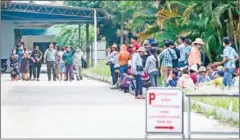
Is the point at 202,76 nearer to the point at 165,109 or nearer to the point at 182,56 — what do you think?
the point at 182,56

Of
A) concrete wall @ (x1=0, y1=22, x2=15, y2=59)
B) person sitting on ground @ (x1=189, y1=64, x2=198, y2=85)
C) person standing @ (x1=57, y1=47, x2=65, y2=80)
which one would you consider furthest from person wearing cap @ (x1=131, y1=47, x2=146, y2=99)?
concrete wall @ (x1=0, y1=22, x2=15, y2=59)

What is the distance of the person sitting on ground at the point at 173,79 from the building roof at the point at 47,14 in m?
25.8

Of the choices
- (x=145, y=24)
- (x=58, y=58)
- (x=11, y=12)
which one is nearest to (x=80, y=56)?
(x=58, y=58)

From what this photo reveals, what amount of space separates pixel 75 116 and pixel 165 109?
5.30 metres

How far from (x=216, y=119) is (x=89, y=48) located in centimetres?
3495

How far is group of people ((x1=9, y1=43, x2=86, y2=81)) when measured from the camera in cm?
3362

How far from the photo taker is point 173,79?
826 inches

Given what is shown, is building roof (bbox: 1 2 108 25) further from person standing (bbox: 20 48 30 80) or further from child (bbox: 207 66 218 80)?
child (bbox: 207 66 218 80)

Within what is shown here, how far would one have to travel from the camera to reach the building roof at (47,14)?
1852 inches

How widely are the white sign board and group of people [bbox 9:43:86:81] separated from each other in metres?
22.0

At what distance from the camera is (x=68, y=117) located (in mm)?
16203

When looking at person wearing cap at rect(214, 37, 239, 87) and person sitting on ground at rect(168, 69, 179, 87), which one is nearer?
person wearing cap at rect(214, 37, 239, 87)

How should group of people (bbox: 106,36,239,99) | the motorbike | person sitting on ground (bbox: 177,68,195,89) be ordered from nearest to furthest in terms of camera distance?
1. person sitting on ground (bbox: 177,68,195,89)
2. group of people (bbox: 106,36,239,99)
3. the motorbike

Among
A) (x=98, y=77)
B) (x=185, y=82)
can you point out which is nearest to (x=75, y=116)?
(x=185, y=82)
